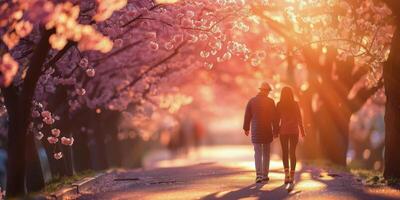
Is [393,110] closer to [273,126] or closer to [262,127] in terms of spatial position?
[273,126]

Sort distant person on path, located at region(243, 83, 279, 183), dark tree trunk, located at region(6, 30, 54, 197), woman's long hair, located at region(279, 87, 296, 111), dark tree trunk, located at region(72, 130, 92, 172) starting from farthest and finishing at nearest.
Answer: dark tree trunk, located at region(72, 130, 92, 172) → distant person on path, located at region(243, 83, 279, 183) → woman's long hair, located at region(279, 87, 296, 111) → dark tree trunk, located at region(6, 30, 54, 197)

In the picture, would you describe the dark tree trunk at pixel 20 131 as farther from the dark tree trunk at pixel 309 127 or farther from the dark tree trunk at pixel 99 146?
A: the dark tree trunk at pixel 309 127

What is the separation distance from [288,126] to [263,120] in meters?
0.81

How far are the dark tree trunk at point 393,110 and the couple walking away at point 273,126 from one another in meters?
2.17

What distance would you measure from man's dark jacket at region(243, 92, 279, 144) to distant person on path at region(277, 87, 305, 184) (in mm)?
323

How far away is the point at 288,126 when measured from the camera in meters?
18.4

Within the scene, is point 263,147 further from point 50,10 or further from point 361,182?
point 50,10

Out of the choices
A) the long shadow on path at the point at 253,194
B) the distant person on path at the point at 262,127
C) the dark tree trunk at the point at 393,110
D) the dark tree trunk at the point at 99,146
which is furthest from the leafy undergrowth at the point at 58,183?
the dark tree trunk at the point at 99,146

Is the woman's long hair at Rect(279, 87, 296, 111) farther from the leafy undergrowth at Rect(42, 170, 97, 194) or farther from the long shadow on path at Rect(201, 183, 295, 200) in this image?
the leafy undergrowth at Rect(42, 170, 97, 194)

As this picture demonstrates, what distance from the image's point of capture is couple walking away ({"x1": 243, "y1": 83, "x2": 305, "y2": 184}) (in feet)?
60.4

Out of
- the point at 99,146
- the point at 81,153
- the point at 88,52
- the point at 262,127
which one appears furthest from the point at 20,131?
the point at 99,146

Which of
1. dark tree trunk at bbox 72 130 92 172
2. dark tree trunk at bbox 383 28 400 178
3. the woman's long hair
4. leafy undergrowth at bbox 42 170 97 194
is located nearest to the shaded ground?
leafy undergrowth at bbox 42 170 97 194

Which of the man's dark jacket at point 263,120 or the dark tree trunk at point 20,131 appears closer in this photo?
the dark tree trunk at point 20,131

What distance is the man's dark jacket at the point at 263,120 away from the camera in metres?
19.0
